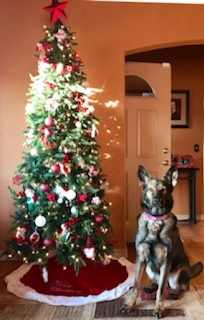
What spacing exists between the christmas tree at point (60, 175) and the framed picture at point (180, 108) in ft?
8.28

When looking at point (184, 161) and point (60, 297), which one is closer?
point (60, 297)

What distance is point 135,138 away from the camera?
3.64 meters

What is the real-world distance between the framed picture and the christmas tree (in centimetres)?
252

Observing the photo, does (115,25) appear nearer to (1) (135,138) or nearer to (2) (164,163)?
(1) (135,138)

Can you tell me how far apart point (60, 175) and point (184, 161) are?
281 cm

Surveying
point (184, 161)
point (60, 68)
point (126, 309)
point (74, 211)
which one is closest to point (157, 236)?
point (126, 309)

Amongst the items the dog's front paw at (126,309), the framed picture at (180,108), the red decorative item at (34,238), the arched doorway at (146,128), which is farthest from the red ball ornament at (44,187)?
the framed picture at (180,108)

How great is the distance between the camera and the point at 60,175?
2.45m

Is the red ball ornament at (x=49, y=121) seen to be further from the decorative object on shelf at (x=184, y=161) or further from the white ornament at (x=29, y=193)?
the decorative object on shelf at (x=184, y=161)

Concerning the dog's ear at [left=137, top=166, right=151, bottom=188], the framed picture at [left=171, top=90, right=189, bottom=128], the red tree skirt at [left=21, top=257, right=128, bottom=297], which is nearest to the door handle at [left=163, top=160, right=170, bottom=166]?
the framed picture at [left=171, top=90, right=189, bottom=128]

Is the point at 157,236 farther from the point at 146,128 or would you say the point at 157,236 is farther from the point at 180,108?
the point at 180,108

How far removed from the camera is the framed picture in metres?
4.72

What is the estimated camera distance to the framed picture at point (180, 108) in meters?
4.72

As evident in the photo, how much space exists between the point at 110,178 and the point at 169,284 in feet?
4.28
